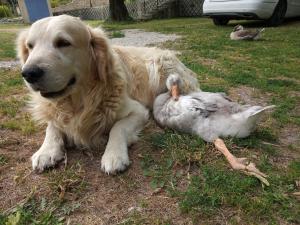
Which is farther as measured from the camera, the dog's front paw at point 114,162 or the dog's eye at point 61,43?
the dog's eye at point 61,43

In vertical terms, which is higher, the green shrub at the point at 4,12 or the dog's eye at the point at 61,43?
the dog's eye at the point at 61,43

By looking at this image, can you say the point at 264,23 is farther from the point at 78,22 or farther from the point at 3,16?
the point at 3,16

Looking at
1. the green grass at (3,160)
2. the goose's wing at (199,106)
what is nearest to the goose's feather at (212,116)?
the goose's wing at (199,106)

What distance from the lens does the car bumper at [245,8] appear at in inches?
408

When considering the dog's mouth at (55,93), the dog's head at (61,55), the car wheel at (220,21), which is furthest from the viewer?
the car wheel at (220,21)

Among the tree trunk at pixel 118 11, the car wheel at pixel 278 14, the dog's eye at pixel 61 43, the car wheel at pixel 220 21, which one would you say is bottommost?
the tree trunk at pixel 118 11

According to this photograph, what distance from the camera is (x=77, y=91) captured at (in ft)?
10.2

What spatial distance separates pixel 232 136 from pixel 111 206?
1.31 meters

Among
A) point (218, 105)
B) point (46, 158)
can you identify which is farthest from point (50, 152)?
point (218, 105)

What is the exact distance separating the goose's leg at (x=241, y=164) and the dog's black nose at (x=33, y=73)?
5.01 ft

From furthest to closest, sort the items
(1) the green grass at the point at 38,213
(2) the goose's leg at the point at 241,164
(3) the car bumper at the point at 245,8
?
(3) the car bumper at the point at 245,8 < (2) the goose's leg at the point at 241,164 < (1) the green grass at the point at 38,213

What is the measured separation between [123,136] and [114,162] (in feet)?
1.30

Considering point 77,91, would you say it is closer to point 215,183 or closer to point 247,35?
point 215,183

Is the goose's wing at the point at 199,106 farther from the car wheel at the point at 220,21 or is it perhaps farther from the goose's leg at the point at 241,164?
the car wheel at the point at 220,21
